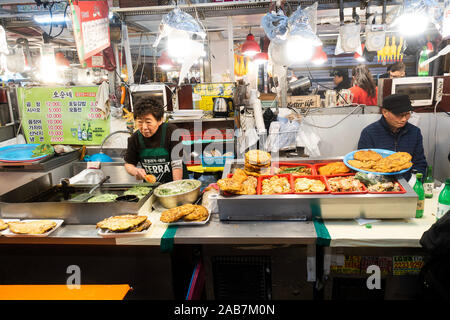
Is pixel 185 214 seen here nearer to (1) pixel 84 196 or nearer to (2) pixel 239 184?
(2) pixel 239 184

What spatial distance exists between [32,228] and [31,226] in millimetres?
39

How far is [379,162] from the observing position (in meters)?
2.49

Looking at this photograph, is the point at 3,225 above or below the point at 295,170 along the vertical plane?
below

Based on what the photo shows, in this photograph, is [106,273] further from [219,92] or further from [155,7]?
[219,92]

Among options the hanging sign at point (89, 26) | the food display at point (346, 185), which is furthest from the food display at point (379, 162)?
the hanging sign at point (89, 26)

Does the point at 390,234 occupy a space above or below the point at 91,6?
below

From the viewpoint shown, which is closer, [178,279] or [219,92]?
[178,279]

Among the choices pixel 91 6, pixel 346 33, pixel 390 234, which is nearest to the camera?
pixel 390 234

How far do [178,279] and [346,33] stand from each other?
3006mm

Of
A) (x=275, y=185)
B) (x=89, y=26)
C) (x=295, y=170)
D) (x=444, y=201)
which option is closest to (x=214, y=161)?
(x=295, y=170)

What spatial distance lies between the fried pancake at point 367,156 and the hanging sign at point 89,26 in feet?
8.44

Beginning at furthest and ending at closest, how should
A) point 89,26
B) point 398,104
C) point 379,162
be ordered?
point 398,104 → point 89,26 → point 379,162
